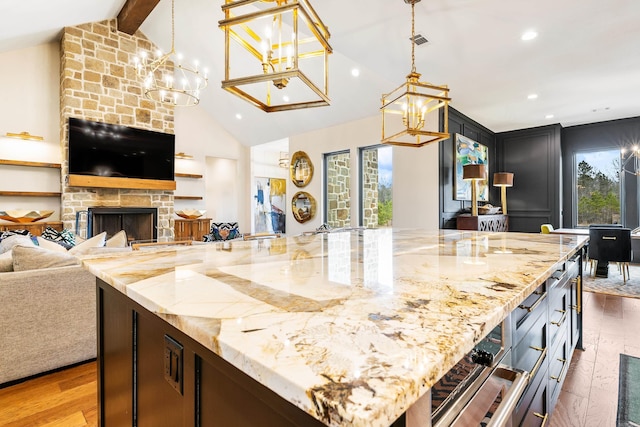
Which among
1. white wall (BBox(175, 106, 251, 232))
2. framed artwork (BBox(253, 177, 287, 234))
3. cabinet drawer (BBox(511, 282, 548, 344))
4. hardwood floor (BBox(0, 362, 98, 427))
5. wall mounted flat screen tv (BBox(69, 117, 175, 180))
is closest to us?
cabinet drawer (BBox(511, 282, 548, 344))

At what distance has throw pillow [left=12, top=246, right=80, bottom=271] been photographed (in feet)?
6.70

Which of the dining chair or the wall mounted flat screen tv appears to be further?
the wall mounted flat screen tv

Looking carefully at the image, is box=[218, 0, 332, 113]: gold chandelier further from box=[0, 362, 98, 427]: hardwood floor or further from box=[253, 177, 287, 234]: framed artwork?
box=[253, 177, 287, 234]: framed artwork

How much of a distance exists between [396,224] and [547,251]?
168 inches

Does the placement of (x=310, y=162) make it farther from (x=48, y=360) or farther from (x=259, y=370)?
(x=259, y=370)

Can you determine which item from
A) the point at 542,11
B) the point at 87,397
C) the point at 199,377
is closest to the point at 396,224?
the point at 542,11

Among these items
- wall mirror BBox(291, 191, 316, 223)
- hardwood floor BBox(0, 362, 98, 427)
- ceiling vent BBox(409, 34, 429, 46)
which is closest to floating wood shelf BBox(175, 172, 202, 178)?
wall mirror BBox(291, 191, 316, 223)

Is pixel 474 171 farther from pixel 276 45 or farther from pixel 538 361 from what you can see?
pixel 276 45

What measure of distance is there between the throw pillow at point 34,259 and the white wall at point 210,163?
5137 millimetres

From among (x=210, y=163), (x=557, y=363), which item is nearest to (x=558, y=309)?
(x=557, y=363)

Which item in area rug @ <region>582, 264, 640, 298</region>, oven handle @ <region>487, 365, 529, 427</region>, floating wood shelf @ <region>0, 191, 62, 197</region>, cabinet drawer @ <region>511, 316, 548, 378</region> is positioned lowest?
area rug @ <region>582, 264, 640, 298</region>

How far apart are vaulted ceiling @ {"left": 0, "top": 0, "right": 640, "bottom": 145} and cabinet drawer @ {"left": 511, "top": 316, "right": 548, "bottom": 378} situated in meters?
2.74

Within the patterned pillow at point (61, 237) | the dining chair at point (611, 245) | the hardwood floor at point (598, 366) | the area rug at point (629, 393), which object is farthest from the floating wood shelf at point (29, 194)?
the dining chair at point (611, 245)

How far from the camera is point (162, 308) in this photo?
0.69 m
